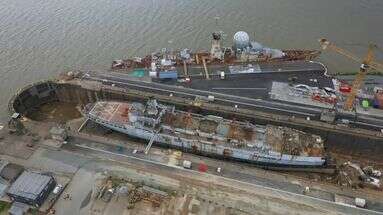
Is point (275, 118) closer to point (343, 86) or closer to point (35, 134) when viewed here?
point (343, 86)

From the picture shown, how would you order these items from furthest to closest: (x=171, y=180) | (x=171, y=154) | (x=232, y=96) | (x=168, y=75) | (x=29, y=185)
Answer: (x=168, y=75) → (x=232, y=96) → (x=171, y=154) → (x=171, y=180) → (x=29, y=185)

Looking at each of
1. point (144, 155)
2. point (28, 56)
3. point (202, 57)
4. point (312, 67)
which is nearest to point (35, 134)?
point (144, 155)

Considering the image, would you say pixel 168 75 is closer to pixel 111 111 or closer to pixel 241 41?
pixel 111 111

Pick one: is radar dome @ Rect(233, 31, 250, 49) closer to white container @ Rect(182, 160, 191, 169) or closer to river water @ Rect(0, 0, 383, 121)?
river water @ Rect(0, 0, 383, 121)

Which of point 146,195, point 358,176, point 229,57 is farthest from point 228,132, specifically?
point 229,57

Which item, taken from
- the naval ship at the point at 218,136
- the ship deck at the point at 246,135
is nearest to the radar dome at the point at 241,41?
the naval ship at the point at 218,136

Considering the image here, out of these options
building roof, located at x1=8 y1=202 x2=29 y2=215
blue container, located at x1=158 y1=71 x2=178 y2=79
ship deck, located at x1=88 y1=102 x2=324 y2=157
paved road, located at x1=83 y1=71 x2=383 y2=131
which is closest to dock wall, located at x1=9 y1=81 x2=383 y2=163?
paved road, located at x1=83 y1=71 x2=383 y2=131
